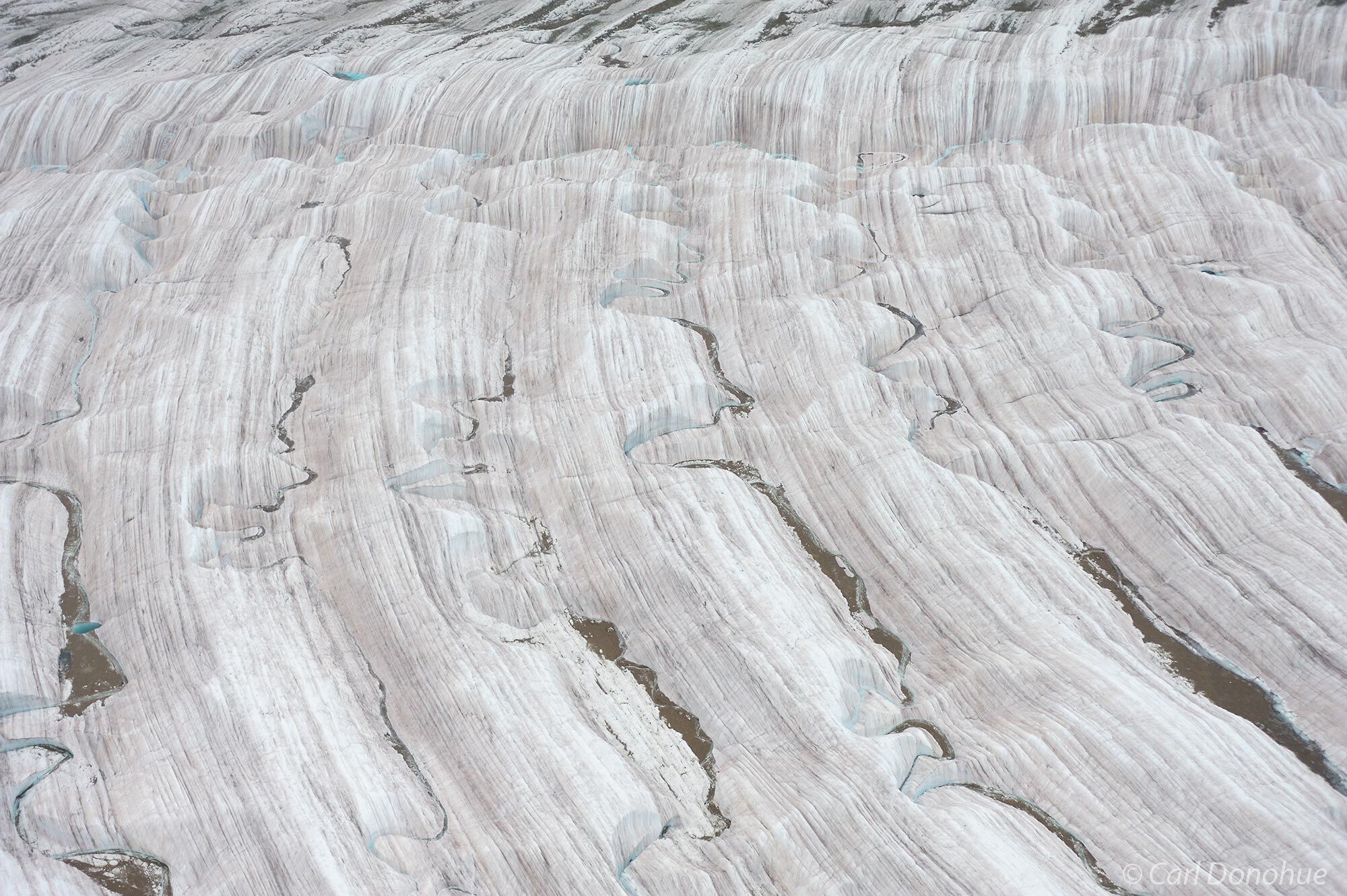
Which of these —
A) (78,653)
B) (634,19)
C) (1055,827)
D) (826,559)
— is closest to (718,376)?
(826,559)

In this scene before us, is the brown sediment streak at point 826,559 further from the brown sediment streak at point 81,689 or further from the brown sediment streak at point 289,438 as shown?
the brown sediment streak at point 81,689

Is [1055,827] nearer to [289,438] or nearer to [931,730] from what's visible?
[931,730]

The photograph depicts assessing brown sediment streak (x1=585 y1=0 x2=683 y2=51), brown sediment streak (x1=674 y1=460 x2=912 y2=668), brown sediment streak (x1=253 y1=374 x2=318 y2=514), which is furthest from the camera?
brown sediment streak (x1=585 y1=0 x2=683 y2=51)

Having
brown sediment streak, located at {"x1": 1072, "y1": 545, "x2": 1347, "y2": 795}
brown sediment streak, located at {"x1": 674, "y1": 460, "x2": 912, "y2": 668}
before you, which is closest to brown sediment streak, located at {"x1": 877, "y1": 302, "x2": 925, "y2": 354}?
brown sediment streak, located at {"x1": 674, "y1": 460, "x2": 912, "y2": 668}

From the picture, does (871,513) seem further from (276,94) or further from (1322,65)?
(276,94)

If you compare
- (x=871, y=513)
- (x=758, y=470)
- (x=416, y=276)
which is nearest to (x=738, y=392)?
(x=758, y=470)

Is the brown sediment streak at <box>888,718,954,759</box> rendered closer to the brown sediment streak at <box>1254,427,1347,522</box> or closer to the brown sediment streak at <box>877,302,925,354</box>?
the brown sediment streak at <box>1254,427,1347,522</box>
